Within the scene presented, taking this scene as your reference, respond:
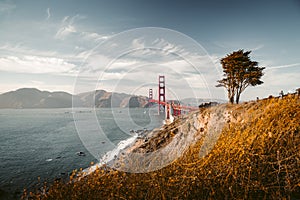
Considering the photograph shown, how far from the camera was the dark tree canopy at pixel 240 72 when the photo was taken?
450 inches

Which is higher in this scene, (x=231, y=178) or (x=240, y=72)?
(x=240, y=72)

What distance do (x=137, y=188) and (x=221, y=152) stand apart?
1.97 m

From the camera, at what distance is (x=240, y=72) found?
11852mm

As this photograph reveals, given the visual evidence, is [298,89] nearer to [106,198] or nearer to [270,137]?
[270,137]

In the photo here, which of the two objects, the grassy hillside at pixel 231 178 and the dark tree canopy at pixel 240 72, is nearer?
the grassy hillside at pixel 231 178

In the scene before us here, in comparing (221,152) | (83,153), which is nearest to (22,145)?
(83,153)

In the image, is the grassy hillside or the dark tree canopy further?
the dark tree canopy

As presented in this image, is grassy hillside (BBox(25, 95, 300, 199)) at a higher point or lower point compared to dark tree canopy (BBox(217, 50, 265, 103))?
lower

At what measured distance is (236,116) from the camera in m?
8.38

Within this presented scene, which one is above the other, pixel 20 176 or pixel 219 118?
pixel 219 118

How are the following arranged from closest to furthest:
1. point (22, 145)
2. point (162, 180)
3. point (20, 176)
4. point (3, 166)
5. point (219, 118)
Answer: point (162, 180) → point (219, 118) → point (20, 176) → point (3, 166) → point (22, 145)

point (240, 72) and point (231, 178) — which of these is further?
point (240, 72)

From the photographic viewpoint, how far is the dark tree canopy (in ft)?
37.5

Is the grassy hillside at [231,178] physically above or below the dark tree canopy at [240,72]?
below
